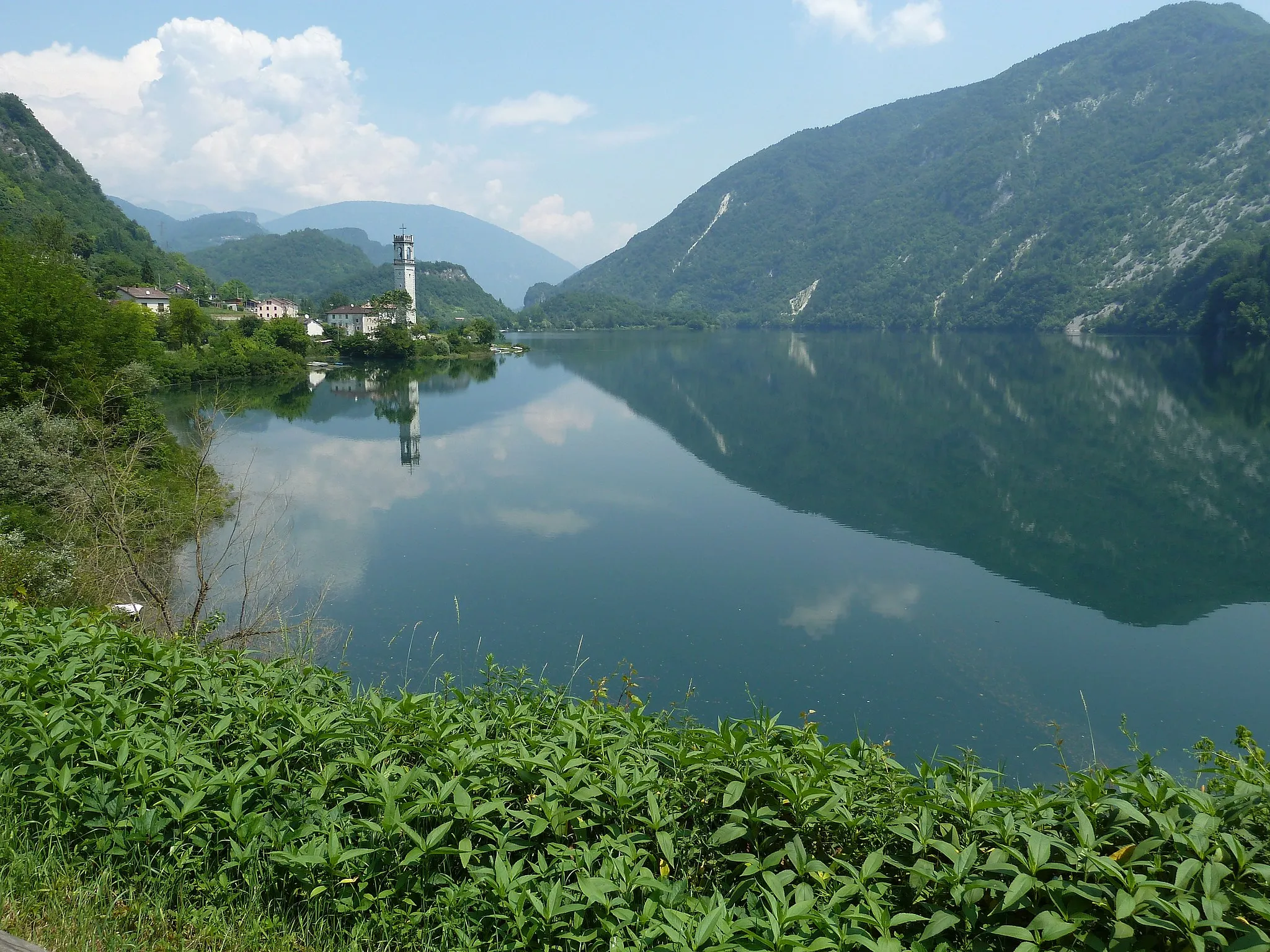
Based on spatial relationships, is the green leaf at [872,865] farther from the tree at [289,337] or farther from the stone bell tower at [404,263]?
the stone bell tower at [404,263]

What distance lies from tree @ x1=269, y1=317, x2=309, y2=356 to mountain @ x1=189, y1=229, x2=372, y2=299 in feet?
255

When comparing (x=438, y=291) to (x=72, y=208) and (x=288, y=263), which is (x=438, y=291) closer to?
(x=288, y=263)

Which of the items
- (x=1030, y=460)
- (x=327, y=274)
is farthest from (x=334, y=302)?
(x=1030, y=460)

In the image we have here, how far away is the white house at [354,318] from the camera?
6638 cm

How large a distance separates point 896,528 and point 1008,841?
14.1 metres

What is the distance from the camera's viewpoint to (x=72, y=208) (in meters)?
69.4

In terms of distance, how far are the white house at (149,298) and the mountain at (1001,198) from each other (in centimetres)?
8122

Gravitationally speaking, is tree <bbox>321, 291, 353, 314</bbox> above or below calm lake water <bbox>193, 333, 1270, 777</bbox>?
above

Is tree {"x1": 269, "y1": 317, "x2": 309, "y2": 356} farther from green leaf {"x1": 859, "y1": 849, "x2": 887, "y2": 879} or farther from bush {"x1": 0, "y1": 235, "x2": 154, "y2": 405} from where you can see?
green leaf {"x1": 859, "y1": 849, "x2": 887, "y2": 879}

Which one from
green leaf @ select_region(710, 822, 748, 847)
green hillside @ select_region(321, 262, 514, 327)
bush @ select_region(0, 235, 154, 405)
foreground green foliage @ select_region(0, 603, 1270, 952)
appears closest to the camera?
foreground green foliage @ select_region(0, 603, 1270, 952)

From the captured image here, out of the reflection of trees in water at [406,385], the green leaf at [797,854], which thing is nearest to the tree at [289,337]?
the reflection of trees in water at [406,385]

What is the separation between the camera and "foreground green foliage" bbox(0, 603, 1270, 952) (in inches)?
73.6

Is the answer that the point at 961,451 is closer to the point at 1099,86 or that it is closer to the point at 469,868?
the point at 469,868

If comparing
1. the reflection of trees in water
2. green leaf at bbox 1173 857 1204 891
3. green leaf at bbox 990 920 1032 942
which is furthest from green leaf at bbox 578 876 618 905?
the reflection of trees in water
